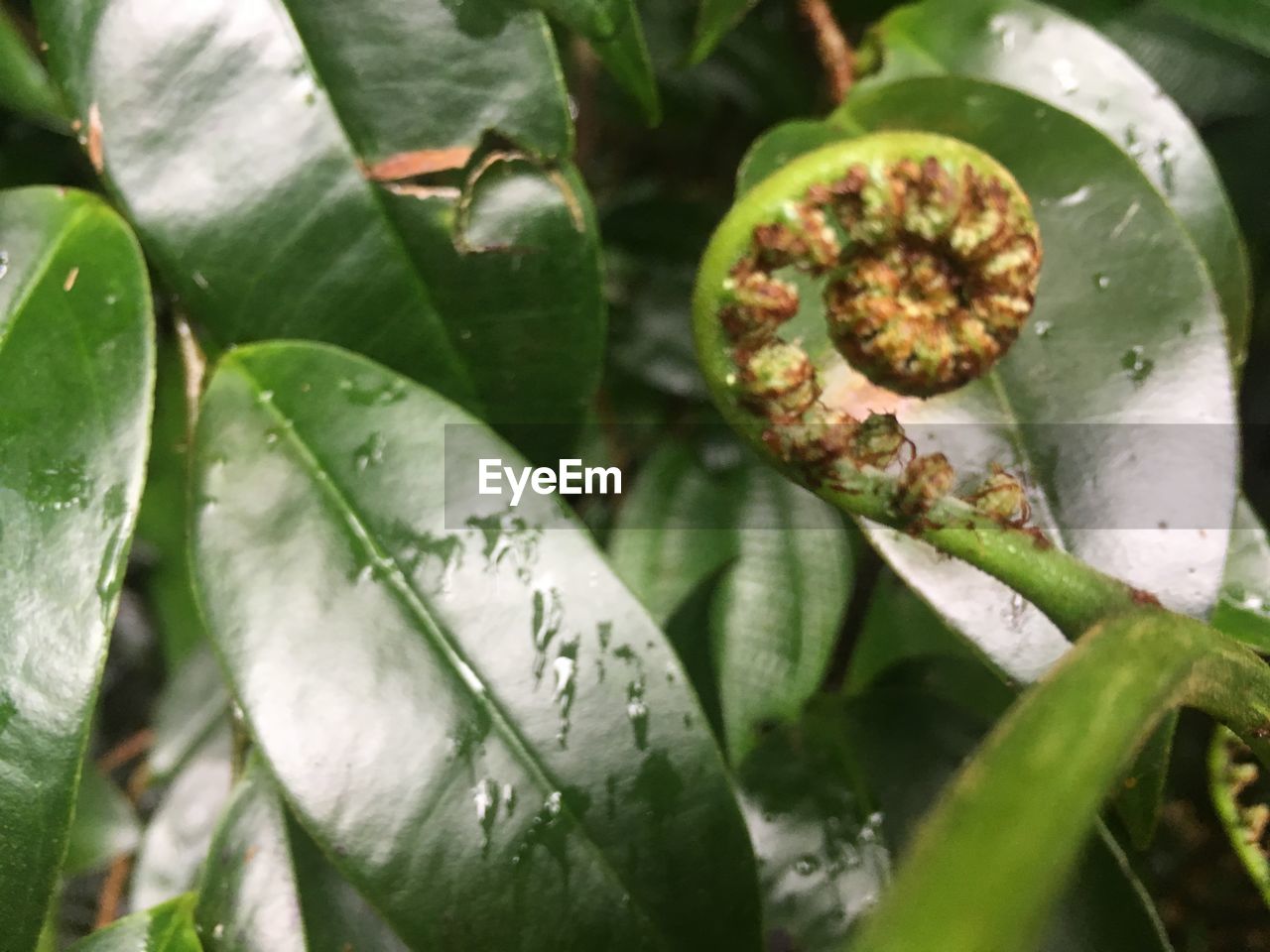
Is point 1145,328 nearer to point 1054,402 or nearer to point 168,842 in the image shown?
point 1054,402

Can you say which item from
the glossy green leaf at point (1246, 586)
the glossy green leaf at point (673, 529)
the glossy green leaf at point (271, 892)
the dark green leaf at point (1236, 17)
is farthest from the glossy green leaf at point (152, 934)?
the dark green leaf at point (1236, 17)

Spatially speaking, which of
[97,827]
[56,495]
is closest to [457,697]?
[56,495]

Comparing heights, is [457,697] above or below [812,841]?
above

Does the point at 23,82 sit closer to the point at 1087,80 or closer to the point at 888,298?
the point at 888,298

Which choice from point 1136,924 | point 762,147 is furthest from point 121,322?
point 1136,924

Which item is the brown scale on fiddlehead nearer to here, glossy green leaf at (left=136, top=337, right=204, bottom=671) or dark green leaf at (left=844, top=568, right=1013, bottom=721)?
dark green leaf at (left=844, top=568, right=1013, bottom=721)
